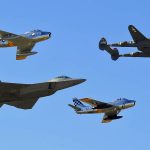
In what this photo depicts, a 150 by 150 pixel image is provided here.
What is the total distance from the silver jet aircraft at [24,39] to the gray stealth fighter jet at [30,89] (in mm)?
22853

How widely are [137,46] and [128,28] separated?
14.6 ft

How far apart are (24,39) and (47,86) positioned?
95.7 ft

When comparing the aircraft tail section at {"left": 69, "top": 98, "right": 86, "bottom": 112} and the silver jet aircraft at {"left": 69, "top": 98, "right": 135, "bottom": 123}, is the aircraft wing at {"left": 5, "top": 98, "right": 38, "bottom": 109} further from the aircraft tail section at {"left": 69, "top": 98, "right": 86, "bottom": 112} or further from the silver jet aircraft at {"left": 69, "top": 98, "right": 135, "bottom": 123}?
the aircraft tail section at {"left": 69, "top": 98, "right": 86, "bottom": 112}

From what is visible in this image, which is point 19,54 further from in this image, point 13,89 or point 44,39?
point 13,89

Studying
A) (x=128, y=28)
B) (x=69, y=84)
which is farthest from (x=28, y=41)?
(x=69, y=84)

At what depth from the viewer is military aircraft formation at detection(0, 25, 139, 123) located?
78938 mm

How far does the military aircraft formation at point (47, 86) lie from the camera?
78.9 m

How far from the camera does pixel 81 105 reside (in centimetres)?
13375

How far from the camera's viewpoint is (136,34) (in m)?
106

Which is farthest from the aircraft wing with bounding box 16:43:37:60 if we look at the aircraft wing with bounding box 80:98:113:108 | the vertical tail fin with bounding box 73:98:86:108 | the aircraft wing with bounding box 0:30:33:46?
the vertical tail fin with bounding box 73:98:86:108

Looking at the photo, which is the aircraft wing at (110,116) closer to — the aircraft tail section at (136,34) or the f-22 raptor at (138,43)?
the f-22 raptor at (138,43)

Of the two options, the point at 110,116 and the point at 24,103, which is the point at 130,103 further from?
the point at 24,103

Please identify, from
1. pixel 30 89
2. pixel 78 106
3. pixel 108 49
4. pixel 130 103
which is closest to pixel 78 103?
pixel 78 106

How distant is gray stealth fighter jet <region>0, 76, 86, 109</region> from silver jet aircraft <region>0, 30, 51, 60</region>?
22.9m
